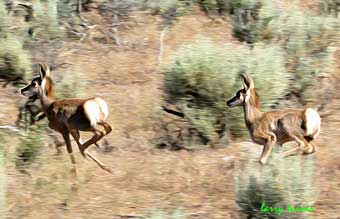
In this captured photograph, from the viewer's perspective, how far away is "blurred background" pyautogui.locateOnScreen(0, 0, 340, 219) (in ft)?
27.6

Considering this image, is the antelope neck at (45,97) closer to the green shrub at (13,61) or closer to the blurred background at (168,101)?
the blurred background at (168,101)

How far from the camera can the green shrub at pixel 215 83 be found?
10.8 metres

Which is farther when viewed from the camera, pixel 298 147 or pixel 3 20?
pixel 3 20

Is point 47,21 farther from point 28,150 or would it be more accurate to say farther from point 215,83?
point 28,150

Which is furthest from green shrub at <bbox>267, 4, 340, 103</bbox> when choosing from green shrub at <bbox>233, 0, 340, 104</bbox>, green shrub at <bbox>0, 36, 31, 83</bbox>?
green shrub at <bbox>0, 36, 31, 83</bbox>

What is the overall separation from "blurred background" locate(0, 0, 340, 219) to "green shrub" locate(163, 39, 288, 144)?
0.06 ft

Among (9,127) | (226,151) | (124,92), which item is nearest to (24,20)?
(124,92)

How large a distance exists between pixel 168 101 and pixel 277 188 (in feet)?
13.4

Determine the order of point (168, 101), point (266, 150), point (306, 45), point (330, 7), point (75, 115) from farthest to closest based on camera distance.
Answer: point (330, 7), point (306, 45), point (168, 101), point (75, 115), point (266, 150)

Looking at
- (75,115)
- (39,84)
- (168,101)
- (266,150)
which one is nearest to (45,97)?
(39,84)

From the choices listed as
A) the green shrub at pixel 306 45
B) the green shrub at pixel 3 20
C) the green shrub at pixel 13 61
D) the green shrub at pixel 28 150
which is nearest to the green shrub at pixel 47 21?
the green shrub at pixel 3 20

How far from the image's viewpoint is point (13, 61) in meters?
13.2

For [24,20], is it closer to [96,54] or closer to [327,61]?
[96,54]

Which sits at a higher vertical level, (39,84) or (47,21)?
(39,84)
